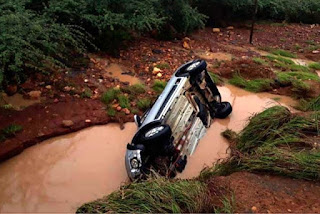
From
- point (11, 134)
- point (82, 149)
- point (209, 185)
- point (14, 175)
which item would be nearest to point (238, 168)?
point (209, 185)

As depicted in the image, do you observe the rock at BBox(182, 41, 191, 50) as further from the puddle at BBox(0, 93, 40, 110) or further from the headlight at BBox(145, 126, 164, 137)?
the headlight at BBox(145, 126, 164, 137)

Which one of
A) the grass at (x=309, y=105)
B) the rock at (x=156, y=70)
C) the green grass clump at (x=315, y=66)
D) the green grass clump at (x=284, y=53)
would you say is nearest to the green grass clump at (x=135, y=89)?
the rock at (x=156, y=70)

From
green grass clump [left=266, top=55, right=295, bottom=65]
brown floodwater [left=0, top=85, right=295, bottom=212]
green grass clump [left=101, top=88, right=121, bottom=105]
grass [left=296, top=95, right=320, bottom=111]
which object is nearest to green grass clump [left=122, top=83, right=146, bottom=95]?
green grass clump [left=101, top=88, right=121, bottom=105]

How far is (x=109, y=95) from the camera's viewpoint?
6.36 metres

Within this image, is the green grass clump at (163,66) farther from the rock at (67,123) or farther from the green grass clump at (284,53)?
the green grass clump at (284,53)

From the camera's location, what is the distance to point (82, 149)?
5375 mm

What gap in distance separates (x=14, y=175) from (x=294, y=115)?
12.5 ft

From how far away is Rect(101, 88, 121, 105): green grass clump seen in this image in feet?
20.7

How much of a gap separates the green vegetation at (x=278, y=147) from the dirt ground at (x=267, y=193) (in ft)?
0.41

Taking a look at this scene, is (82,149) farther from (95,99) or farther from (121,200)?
(121,200)

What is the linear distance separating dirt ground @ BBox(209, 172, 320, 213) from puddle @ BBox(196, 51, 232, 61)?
16.2 ft

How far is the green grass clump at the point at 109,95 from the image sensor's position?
630 centimetres

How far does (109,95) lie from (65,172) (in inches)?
71.7

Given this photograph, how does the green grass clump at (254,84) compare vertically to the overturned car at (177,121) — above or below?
below
